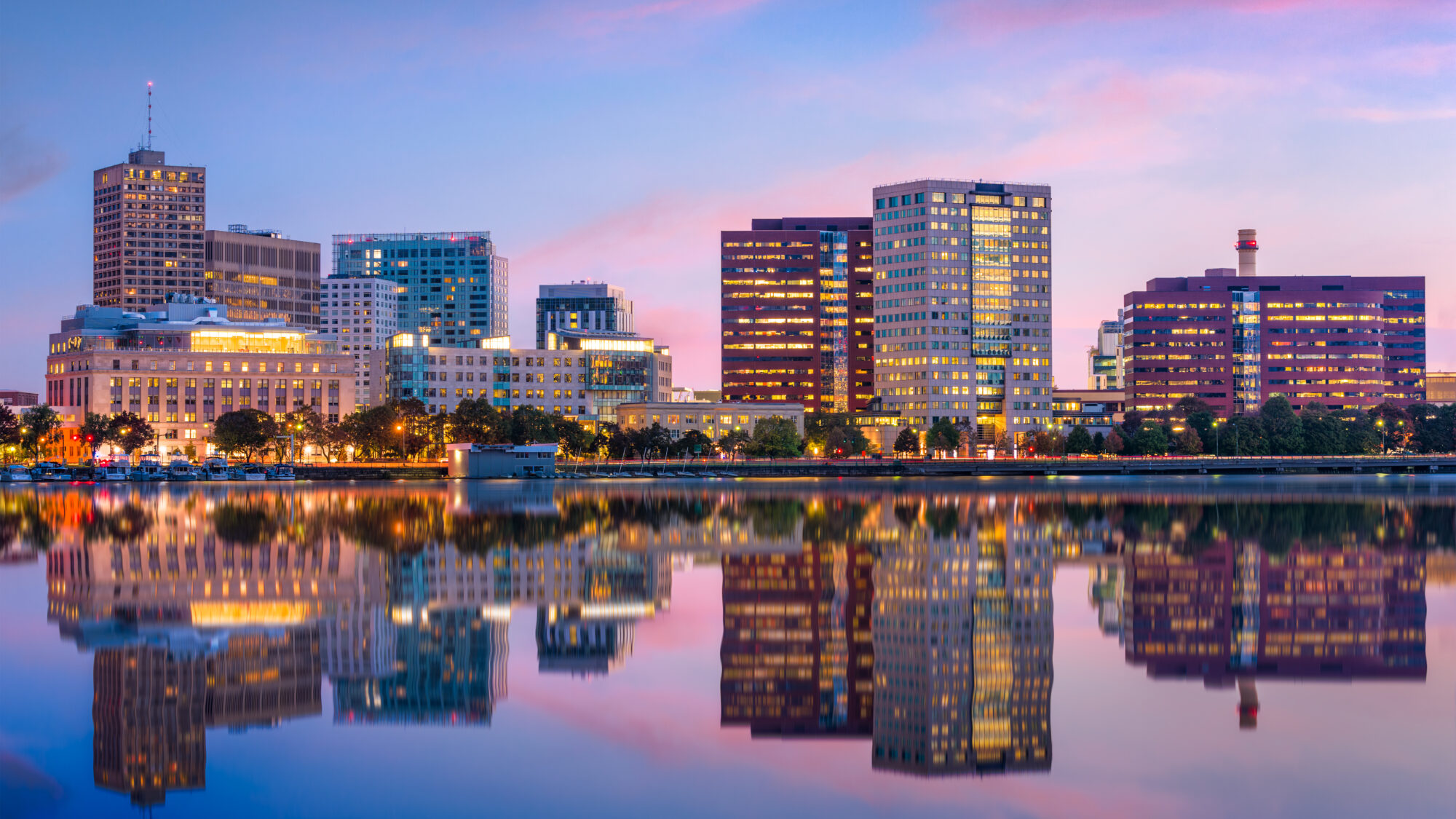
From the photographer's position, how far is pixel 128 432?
176 meters

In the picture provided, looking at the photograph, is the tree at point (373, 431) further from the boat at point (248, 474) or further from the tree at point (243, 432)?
the boat at point (248, 474)

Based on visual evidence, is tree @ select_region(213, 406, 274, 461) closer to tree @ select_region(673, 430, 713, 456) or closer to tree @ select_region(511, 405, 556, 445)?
tree @ select_region(511, 405, 556, 445)

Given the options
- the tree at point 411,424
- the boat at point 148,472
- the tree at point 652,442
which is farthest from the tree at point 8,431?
the tree at point 652,442

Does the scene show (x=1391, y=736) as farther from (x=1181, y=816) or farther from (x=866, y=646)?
(x=866, y=646)

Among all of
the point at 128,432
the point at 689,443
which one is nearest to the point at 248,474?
the point at 128,432

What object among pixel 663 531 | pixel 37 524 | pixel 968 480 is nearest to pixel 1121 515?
pixel 663 531

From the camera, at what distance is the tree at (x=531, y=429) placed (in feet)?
565

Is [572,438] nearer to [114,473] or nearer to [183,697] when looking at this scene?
[114,473]

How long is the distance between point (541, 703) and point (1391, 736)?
14.4 metres

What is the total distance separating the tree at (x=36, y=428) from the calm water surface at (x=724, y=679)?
131584mm

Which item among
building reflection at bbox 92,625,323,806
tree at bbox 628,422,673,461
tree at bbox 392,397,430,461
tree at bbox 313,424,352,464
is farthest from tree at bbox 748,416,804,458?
building reflection at bbox 92,625,323,806

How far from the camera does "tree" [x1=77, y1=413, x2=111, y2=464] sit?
176m

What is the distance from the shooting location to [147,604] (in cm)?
3522

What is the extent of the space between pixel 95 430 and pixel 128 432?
421cm
